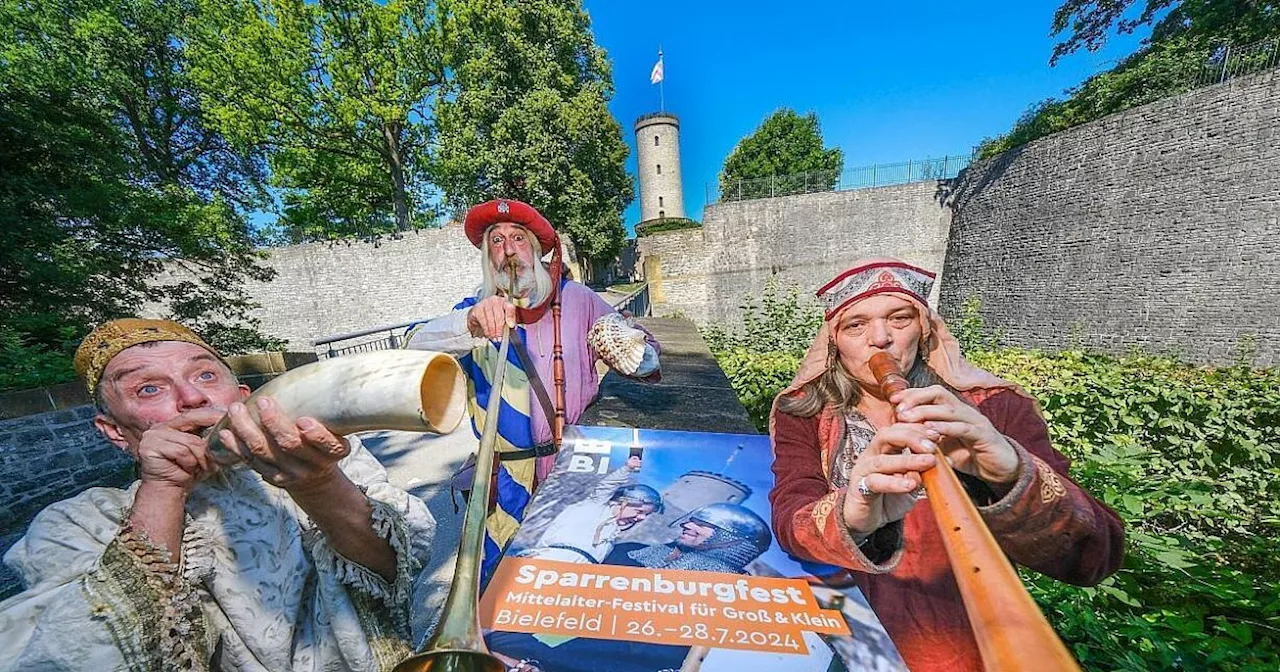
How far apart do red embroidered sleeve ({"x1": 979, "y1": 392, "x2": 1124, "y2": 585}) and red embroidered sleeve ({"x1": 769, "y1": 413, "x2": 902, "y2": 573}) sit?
0.82ft

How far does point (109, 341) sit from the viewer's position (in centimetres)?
111

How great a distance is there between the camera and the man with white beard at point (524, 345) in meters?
1.87

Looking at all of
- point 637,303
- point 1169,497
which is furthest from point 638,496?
point 637,303

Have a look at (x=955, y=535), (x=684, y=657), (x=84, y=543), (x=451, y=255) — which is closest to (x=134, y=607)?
(x=84, y=543)

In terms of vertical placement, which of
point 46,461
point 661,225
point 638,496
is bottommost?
point 46,461

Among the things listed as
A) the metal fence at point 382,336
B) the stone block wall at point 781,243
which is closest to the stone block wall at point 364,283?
the metal fence at point 382,336

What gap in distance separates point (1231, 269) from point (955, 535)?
17172 mm

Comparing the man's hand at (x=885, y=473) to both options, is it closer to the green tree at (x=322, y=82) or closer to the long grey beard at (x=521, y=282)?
the long grey beard at (x=521, y=282)

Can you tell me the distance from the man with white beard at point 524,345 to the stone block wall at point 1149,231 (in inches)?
512

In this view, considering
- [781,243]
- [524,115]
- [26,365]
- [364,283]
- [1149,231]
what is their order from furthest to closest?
[781,243]
[524,115]
[364,283]
[1149,231]
[26,365]

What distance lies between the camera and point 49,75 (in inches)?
544

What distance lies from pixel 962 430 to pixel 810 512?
399 millimetres

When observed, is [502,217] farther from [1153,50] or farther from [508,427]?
[1153,50]

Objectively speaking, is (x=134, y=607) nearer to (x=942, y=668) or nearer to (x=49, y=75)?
(x=942, y=668)
